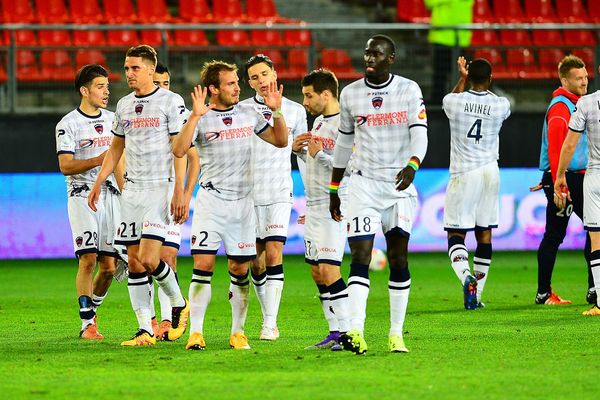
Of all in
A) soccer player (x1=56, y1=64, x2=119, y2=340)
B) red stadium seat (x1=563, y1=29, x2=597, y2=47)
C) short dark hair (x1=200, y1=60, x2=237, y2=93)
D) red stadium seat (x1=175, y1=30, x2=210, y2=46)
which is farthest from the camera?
red stadium seat (x1=563, y1=29, x2=597, y2=47)

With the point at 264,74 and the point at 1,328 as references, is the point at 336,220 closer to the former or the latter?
the point at 264,74

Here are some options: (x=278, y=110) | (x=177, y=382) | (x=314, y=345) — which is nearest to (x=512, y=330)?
(x=314, y=345)

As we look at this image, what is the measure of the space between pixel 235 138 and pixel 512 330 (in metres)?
2.88

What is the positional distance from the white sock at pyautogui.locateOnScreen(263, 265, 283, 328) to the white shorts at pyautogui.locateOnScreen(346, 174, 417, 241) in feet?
4.32

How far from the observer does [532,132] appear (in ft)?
59.4

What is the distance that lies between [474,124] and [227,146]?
12.4 feet

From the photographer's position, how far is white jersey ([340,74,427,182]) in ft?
28.2

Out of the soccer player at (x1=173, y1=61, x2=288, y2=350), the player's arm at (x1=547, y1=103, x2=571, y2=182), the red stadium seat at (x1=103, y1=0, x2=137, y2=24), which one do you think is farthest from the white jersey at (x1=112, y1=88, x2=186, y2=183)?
the red stadium seat at (x1=103, y1=0, x2=137, y2=24)

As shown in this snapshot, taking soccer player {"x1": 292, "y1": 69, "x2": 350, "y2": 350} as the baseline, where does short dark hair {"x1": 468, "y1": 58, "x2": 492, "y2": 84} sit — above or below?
above

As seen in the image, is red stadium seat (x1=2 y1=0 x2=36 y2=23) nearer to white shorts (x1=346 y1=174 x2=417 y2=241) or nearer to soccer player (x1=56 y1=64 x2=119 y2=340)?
soccer player (x1=56 y1=64 x2=119 y2=340)

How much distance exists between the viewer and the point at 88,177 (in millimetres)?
10438

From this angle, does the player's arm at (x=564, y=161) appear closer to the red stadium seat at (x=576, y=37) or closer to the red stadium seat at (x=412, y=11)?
the red stadium seat at (x=576, y=37)

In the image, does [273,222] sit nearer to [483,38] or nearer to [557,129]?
[557,129]

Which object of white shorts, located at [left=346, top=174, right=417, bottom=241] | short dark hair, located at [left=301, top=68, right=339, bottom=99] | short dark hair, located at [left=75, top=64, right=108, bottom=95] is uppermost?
short dark hair, located at [left=75, top=64, right=108, bottom=95]
